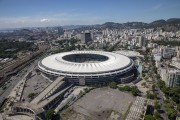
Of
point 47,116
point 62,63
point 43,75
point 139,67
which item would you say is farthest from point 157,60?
point 47,116

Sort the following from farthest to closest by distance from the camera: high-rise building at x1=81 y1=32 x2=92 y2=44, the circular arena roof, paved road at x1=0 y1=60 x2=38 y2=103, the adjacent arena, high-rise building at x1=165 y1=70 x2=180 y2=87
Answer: high-rise building at x1=81 y1=32 x2=92 y2=44 < the circular arena roof < the adjacent arena < high-rise building at x1=165 y1=70 x2=180 y2=87 < paved road at x1=0 y1=60 x2=38 y2=103

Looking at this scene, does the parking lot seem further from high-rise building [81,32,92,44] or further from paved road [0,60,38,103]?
high-rise building [81,32,92,44]

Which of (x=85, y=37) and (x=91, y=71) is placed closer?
(x=91, y=71)

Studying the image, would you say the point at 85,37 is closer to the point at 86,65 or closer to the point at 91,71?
the point at 86,65

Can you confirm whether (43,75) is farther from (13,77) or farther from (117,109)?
(117,109)

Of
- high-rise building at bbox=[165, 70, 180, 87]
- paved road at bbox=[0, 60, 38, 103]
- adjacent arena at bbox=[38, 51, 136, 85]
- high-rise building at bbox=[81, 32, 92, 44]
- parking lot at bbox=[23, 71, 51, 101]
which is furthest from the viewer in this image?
high-rise building at bbox=[81, 32, 92, 44]

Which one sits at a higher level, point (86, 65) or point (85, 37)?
point (85, 37)

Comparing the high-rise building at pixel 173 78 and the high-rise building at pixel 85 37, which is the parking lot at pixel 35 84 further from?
the high-rise building at pixel 85 37

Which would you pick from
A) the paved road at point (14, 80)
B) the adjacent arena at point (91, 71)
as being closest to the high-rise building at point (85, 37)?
the paved road at point (14, 80)

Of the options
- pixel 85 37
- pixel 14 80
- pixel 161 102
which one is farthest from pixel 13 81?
pixel 85 37

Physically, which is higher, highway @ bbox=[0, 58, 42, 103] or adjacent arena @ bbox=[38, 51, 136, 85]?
adjacent arena @ bbox=[38, 51, 136, 85]

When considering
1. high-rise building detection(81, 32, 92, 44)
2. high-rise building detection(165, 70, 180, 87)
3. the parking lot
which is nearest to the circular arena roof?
the parking lot
